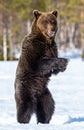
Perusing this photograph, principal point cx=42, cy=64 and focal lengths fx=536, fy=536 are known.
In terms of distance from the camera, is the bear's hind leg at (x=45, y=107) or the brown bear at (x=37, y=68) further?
the bear's hind leg at (x=45, y=107)

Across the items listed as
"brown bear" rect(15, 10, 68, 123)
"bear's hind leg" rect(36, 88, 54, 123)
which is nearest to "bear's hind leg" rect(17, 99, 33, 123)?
"brown bear" rect(15, 10, 68, 123)

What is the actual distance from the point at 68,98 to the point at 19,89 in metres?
6.15

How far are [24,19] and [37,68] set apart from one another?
5875cm

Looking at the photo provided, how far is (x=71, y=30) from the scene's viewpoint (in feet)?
276

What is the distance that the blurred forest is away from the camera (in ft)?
191

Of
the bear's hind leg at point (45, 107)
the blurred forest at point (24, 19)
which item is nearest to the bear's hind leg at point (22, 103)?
the bear's hind leg at point (45, 107)

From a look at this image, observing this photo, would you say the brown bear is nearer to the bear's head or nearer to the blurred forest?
the bear's head

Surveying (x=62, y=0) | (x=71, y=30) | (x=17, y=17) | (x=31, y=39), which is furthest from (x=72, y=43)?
(x=31, y=39)

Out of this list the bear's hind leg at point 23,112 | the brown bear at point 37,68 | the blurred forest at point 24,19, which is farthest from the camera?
the blurred forest at point 24,19

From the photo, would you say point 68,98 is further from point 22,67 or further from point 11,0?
point 11,0

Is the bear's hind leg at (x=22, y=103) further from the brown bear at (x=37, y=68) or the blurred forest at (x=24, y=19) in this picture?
the blurred forest at (x=24, y=19)

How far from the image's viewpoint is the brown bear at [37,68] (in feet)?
24.8

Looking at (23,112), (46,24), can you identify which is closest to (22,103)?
(23,112)

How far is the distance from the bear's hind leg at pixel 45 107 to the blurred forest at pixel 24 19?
4341cm
